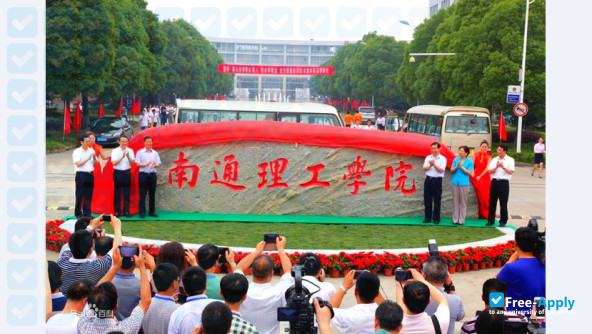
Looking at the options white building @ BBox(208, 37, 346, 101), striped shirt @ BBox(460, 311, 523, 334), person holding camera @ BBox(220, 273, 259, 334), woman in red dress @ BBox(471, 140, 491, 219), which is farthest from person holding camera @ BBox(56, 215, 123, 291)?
white building @ BBox(208, 37, 346, 101)

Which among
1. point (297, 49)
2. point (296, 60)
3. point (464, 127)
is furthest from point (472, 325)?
point (296, 60)

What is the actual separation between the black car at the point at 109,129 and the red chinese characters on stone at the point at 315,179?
46.0 feet

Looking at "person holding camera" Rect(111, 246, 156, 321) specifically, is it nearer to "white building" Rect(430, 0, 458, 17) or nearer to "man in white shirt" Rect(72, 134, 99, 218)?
"man in white shirt" Rect(72, 134, 99, 218)

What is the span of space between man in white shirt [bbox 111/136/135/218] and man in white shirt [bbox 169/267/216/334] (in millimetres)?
6285

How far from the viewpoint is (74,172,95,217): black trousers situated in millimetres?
10305

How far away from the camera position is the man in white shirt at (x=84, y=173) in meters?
10.2

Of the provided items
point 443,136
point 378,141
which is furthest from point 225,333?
point 443,136

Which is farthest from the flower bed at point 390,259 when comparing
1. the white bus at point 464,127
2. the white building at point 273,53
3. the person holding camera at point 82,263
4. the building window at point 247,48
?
the building window at point 247,48

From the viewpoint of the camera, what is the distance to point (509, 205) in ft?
45.0

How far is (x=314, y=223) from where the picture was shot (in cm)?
1066

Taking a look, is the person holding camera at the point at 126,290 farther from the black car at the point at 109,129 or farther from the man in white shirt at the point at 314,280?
the black car at the point at 109,129

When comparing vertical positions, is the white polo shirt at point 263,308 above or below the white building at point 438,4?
below

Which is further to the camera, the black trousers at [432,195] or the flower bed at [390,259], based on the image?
the black trousers at [432,195]

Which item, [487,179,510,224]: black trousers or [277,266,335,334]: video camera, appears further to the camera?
[487,179,510,224]: black trousers
